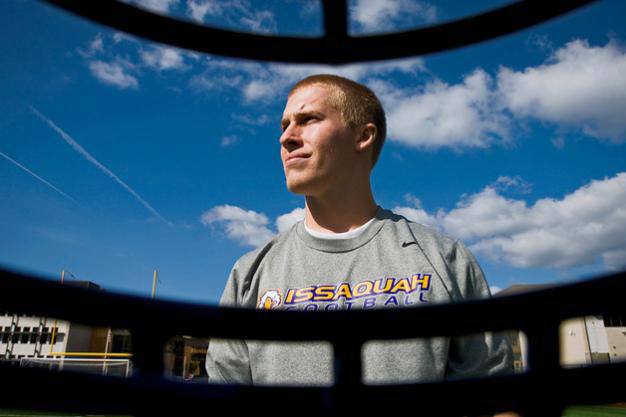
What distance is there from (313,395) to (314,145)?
4.31 ft

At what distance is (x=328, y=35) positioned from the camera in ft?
3.53

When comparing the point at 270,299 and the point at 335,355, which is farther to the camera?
the point at 270,299

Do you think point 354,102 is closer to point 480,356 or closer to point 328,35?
point 328,35

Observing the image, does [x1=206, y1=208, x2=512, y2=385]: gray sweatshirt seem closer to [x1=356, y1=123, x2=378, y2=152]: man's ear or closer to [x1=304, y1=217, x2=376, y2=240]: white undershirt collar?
[x1=304, y1=217, x2=376, y2=240]: white undershirt collar

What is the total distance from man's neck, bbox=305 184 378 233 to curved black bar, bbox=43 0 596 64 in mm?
736

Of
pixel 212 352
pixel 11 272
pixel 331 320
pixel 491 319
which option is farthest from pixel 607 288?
pixel 212 352

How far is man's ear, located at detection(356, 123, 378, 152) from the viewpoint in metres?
1.87

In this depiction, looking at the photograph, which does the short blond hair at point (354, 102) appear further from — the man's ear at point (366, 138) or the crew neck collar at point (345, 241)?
the crew neck collar at point (345, 241)

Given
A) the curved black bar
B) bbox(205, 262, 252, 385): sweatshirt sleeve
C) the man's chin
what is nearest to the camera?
the curved black bar

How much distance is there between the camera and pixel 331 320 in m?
0.47

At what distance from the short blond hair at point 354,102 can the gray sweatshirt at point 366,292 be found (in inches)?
14.1

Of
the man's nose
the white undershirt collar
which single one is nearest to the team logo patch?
the white undershirt collar

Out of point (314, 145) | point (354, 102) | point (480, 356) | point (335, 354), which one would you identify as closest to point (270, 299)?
point (314, 145)

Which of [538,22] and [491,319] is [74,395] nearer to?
[491,319]
